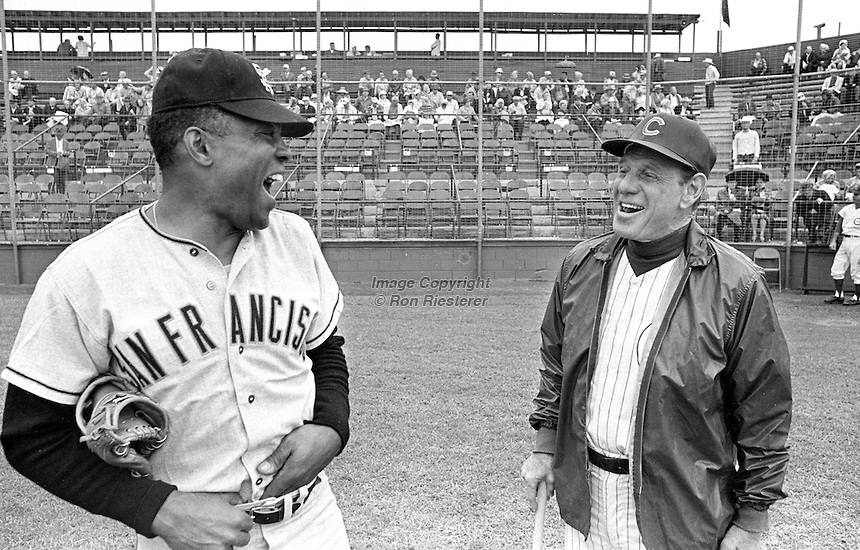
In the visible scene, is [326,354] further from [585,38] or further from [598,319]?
[585,38]

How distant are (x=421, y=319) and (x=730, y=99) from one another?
417 inches

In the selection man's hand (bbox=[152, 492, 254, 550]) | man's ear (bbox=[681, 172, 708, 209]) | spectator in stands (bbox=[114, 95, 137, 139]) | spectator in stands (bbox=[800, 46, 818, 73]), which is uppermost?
spectator in stands (bbox=[800, 46, 818, 73])

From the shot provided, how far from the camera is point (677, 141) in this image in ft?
7.84

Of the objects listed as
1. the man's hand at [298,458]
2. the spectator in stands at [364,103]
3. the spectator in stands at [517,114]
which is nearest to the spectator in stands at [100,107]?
the spectator in stands at [364,103]

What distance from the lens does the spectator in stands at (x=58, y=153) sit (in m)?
15.6

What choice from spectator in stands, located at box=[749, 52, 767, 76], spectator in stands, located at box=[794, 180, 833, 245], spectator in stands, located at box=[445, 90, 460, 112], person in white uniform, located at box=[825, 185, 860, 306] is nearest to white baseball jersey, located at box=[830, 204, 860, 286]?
person in white uniform, located at box=[825, 185, 860, 306]

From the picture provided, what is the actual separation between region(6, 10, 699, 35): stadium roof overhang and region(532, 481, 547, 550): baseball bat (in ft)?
74.3

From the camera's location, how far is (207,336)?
179cm

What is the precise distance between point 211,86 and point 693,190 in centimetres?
154

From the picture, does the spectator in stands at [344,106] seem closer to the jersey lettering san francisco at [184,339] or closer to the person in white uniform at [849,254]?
the person in white uniform at [849,254]

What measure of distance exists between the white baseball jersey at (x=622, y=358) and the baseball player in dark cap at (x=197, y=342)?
0.87 meters

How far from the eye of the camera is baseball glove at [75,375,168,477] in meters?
1.60

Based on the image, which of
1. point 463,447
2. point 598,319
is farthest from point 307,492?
point 463,447

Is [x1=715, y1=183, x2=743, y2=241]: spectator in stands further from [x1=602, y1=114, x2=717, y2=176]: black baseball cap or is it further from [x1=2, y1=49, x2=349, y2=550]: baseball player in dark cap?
[x1=2, y1=49, x2=349, y2=550]: baseball player in dark cap
